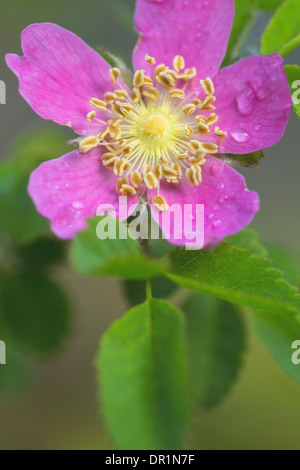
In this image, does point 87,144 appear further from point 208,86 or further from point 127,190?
point 208,86

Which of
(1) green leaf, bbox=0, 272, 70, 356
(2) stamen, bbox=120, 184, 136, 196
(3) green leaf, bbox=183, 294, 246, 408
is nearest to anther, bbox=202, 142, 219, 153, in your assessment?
(2) stamen, bbox=120, 184, 136, 196

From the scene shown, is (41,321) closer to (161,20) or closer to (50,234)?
(50,234)

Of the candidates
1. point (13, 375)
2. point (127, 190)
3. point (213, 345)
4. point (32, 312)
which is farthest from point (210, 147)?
point (13, 375)

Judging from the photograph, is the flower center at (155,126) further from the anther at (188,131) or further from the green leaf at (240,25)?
the green leaf at (240,25)

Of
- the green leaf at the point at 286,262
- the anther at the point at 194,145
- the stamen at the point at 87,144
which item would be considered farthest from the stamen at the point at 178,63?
the green leaf at the point at 286,262

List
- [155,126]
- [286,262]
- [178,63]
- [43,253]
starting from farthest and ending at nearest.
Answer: [43,253] < [286,262] < [155,126] < [178,63]
